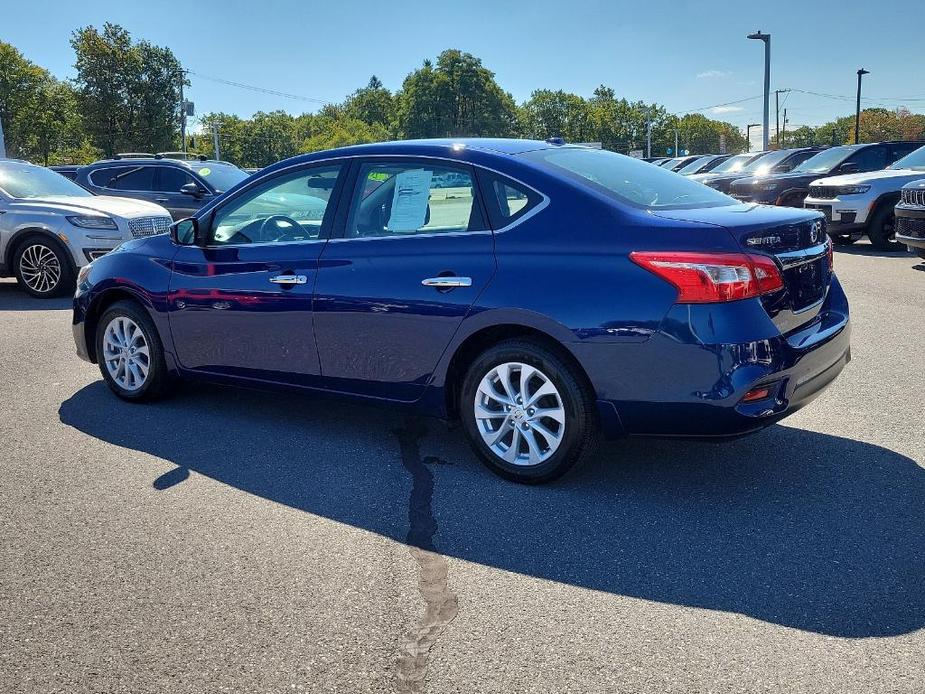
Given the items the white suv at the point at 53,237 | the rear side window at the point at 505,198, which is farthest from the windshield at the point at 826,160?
the rear side window at the point at 505,198

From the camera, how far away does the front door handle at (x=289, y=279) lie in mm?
4828

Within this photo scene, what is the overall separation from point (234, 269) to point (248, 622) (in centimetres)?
260

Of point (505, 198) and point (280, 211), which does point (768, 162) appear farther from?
point (505, 198)

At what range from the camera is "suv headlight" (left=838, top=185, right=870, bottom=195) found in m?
13.8

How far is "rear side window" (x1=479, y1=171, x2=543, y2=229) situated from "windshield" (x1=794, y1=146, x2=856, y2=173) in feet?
47.9

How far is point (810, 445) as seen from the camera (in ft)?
15.5

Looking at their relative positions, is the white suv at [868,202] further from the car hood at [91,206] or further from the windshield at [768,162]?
the car hood at [91,206]

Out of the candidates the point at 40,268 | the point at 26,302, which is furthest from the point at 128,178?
the point at 26,302

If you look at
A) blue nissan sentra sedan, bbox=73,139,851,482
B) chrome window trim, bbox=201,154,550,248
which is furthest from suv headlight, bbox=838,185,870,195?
chrome window trim, bbox=201,154,550,248

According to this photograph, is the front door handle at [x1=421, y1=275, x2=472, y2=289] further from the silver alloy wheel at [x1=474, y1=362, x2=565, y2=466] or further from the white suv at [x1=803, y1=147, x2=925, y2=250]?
the white suv at [x1=803, y1=147, x2=925, y2=250]

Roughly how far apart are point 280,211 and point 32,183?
27.0ft

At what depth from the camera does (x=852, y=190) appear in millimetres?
13969

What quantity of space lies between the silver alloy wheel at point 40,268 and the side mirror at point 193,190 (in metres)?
2.94

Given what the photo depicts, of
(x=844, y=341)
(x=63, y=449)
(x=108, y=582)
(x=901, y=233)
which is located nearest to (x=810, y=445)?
(x=844, y=341)
